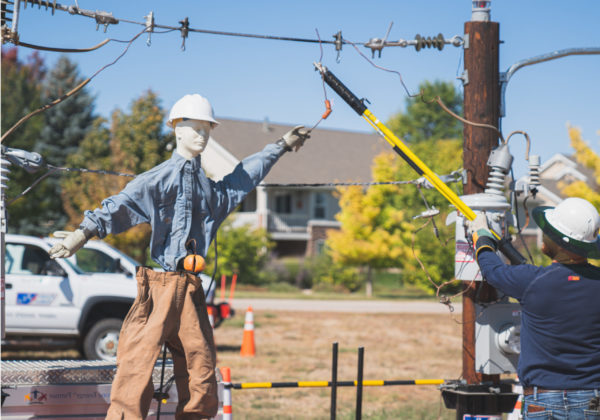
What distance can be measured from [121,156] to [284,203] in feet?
61.5

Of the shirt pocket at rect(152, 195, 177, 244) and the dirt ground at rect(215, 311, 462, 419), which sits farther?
the dirt ground at rect(215, 311, 462, 419)

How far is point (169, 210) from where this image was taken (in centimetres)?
470

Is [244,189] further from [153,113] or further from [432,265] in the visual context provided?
[432,265]

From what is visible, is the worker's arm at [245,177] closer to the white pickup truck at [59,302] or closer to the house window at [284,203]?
the white pickup truck at [59,302]

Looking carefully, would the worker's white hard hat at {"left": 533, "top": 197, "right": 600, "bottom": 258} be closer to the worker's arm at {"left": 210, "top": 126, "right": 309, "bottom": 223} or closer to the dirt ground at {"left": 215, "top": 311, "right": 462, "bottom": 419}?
the worker's arm at {"left": 210, "top": 126, "right": 309, "bottom": 223}

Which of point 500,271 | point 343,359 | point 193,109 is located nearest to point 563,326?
point 500,271

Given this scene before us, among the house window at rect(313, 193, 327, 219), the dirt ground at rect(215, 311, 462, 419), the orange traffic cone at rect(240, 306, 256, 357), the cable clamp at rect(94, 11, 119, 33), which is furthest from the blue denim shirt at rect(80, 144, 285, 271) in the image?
the house window at rect(313, 193, 327, 219)

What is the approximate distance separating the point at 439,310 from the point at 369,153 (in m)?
22.1

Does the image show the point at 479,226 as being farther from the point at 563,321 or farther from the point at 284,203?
the point at 284,203

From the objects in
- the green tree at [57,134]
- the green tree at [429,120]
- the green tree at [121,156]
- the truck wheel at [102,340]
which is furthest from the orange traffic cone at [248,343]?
the green tree at [429,120]

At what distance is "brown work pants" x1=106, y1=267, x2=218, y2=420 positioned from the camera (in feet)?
14.4

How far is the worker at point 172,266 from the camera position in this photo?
14.4ft

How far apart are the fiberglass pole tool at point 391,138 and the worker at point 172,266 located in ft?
3.56

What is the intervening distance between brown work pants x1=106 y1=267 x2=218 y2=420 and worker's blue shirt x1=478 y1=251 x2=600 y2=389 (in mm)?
1837
